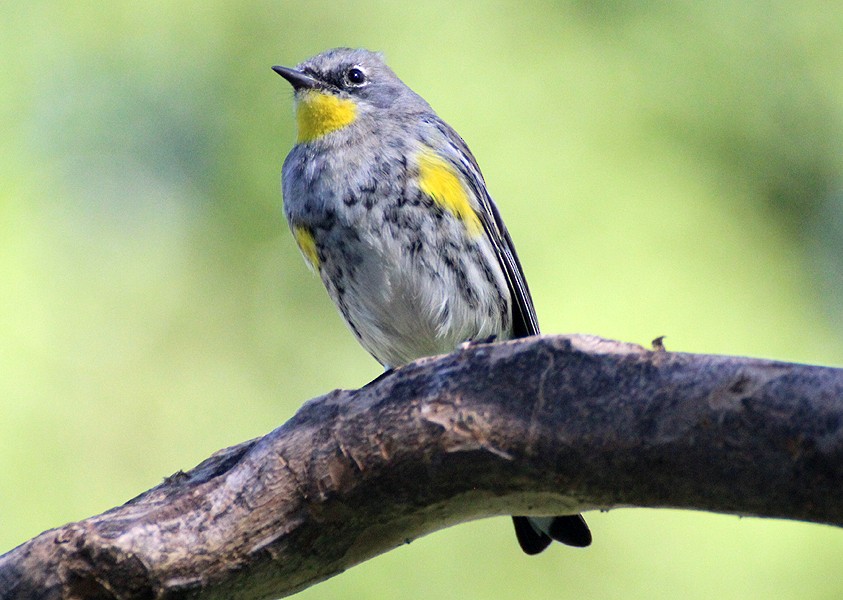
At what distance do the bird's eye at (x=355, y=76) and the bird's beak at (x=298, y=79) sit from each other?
0.18 metres

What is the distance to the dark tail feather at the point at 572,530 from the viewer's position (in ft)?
11.2

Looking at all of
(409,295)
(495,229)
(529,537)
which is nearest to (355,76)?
→ (495,229)

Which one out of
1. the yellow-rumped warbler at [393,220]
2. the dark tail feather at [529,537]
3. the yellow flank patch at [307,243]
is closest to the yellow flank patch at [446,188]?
the yellow-rumped warbler at [393,220]

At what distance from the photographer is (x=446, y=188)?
13.6 feet

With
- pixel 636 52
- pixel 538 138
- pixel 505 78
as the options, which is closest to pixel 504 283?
pixel 538 138

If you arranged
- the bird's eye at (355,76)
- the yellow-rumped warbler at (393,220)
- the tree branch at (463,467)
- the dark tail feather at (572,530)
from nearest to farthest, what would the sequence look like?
1. the tree branch at (463,467)
2. the dark tail feather at (572,530)
3. the yellow-rumped warbler at (393,220)
4. the bird's eye at (355,76)

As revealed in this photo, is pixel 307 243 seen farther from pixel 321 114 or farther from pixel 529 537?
pixel 529 537

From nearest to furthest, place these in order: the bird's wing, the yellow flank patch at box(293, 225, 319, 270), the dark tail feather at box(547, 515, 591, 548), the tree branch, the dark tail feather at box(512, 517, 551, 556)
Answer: the tree branch, the dark tail feather at box(547, 515, 591, 548), the dark tail feather at box(512, 517, 551, 556), the yellow flank patch at box(293, 225, 319, 270), the bird's wing

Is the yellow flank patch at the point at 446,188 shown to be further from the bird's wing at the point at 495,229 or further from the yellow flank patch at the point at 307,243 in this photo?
the yellow flank patch at the point at 307,243

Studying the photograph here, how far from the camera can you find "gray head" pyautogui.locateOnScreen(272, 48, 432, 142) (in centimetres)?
447

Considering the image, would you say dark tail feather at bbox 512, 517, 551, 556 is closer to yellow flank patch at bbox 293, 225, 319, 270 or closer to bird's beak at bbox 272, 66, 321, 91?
yellow flank patch at bbox 293, 225, 319, 270

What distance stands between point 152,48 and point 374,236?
2765 millimetres

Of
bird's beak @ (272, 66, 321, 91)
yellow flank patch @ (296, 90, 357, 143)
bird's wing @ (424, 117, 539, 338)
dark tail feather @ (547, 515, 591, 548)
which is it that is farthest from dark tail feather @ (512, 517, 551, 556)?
bird's beak @ (272, 66, 321, 91)

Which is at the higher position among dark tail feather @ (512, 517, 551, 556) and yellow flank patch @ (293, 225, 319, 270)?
yellow flank patch @ (293, 225, 319, 270)
